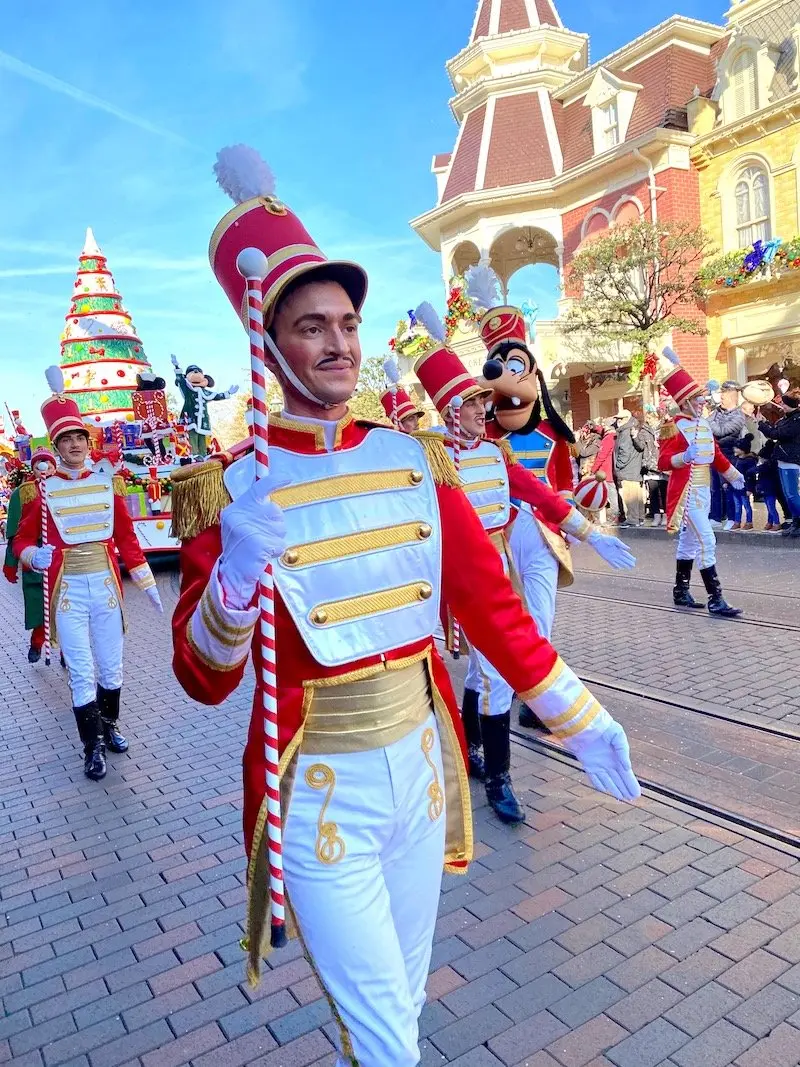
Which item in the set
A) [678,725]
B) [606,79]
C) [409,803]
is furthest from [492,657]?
[606,79]

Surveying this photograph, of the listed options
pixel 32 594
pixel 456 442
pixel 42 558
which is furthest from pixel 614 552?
pixel 32 594

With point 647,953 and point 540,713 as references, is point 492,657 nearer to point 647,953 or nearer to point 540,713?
point 540,713

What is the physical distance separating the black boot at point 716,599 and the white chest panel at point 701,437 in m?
1.08

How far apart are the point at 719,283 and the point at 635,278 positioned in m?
2.18

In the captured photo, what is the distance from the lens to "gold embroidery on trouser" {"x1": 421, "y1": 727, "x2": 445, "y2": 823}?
1.98m

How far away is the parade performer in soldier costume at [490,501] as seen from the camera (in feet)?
13.6

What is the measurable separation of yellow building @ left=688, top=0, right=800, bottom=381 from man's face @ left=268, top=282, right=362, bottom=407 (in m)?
19.8

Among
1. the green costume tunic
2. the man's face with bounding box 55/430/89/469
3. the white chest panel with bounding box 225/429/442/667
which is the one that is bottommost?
the green costume tunic

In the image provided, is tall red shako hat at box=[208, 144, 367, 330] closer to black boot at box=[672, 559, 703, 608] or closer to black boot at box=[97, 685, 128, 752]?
black boot at box=[97, 685, 128, 752]

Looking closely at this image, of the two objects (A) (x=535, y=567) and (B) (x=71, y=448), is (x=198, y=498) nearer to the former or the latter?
(A) (x=535, y=567)

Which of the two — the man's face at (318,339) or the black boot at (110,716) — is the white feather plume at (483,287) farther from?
the black boot at (110,716)

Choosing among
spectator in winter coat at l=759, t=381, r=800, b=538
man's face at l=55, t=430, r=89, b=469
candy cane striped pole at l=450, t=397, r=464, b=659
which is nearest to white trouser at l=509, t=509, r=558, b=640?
candy cane striped pole at l=450, t=397, r=464, b=659

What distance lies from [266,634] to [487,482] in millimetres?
2755

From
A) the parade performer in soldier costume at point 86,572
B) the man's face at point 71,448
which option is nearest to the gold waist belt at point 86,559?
the parade performer in soldier costume at point 86,572
